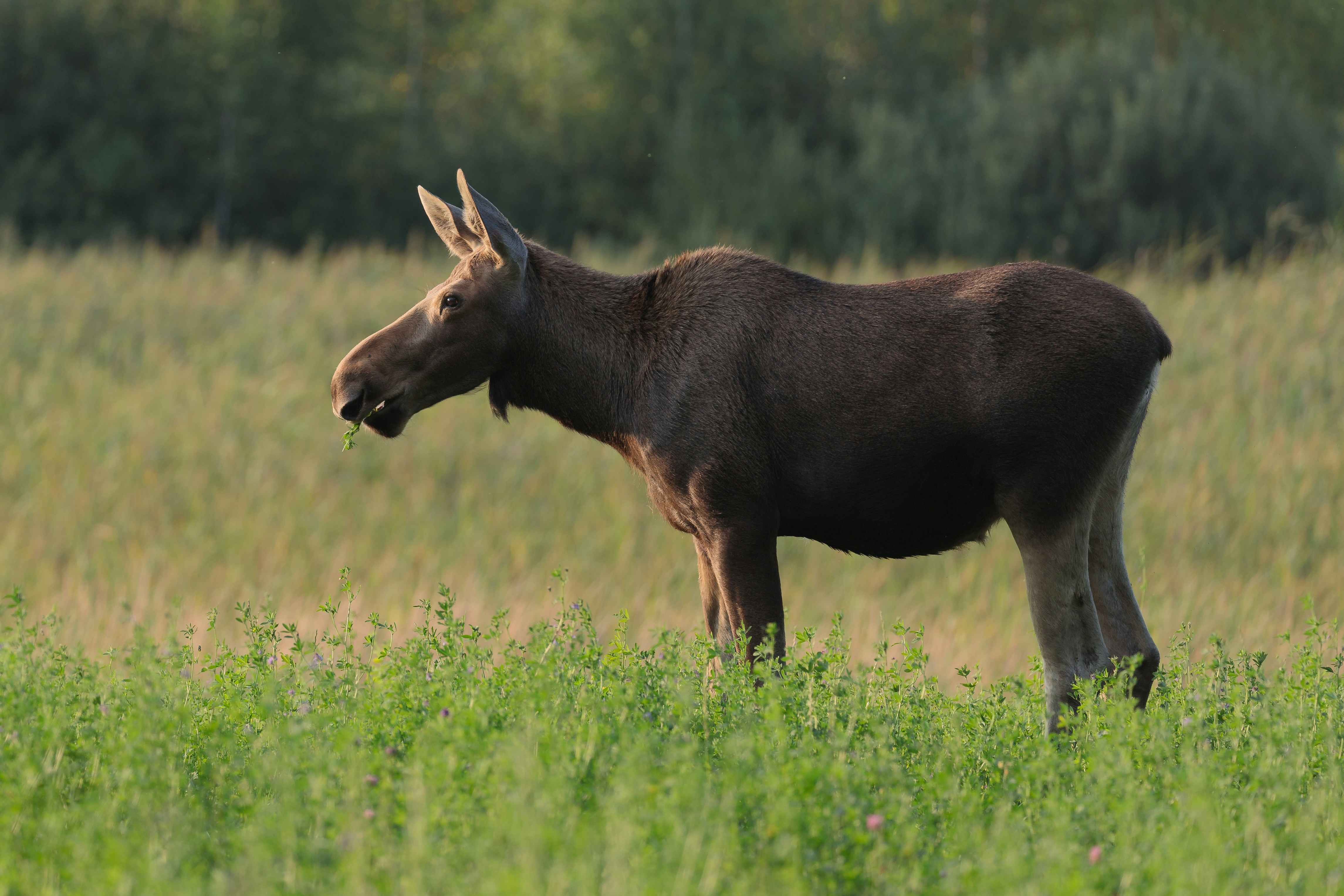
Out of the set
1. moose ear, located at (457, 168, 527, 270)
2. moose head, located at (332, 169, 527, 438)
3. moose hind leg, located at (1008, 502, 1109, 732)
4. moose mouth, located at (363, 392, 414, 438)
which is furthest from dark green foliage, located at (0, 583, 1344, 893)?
moose ear, located at (457, 168, 527, 270)

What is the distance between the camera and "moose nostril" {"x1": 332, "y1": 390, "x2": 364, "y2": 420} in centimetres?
490

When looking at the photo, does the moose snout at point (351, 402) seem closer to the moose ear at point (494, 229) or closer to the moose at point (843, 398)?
the moose at point (843, 398)

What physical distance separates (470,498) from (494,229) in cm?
755

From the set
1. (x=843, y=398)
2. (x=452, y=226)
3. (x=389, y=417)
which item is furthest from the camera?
(x=452, y=226)

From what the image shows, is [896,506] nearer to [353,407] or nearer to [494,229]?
[494,229]

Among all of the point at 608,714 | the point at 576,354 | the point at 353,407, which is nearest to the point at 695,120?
the point at 576,354

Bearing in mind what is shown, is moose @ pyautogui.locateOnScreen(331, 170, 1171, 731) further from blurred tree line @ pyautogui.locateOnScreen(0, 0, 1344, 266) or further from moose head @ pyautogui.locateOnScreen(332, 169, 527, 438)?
blurred tree line @ pyautogui.locateOnScreen(0, 0, 1344, 266)

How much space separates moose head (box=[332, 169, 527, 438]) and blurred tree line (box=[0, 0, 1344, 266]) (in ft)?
69.6

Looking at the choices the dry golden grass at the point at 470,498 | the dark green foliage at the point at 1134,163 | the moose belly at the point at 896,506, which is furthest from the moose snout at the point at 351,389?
the dark green foliage at the point at 1134,163

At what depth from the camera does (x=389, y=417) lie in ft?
16.5

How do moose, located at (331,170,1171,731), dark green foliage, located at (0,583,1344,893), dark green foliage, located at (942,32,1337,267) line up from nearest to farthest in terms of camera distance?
dark green foliage, located at (0,583,1344,893) → moose, located at (331,170,1171,731) → dark green foliage, located at (942,32,1337,267)

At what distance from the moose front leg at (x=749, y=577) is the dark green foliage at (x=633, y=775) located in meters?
0.15

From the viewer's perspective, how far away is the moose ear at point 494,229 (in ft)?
16.6

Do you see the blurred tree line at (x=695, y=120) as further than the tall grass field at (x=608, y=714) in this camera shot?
Yes
